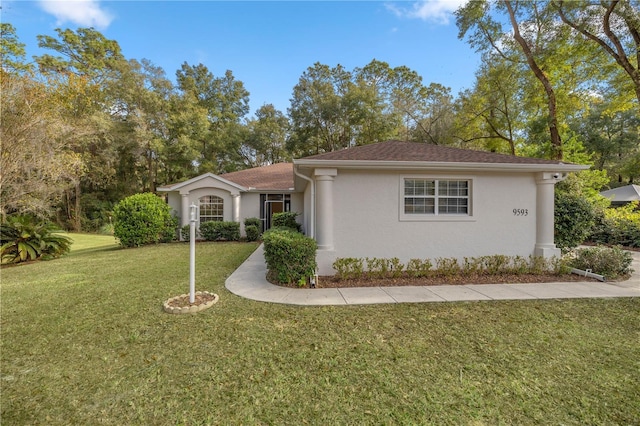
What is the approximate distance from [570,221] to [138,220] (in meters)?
15.9

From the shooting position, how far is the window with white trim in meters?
7.31

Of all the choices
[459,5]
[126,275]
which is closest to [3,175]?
[126,275]

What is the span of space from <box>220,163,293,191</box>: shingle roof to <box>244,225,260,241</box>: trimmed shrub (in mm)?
2361

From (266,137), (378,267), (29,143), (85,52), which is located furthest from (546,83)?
(85,52)

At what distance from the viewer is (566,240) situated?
7.95 meters

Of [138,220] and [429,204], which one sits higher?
[429,204]

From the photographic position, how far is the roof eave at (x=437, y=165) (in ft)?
21.9

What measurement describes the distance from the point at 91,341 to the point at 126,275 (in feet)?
13.5

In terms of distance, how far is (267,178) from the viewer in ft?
56.5

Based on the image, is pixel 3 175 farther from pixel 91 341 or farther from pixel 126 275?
pixel 91 341

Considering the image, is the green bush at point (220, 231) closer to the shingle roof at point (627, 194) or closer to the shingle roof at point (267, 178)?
the shingle roof at point (267, 178)

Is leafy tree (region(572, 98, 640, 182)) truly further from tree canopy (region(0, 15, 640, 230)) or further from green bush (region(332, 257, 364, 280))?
green bush (region(332, 257, 364, 280))

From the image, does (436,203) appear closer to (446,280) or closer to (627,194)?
(446,280)

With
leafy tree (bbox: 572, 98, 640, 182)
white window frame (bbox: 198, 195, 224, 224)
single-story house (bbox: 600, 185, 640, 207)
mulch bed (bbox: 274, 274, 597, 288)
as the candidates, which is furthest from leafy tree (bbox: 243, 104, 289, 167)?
leafy tree (bbox: 572, 98, 640, 182)
